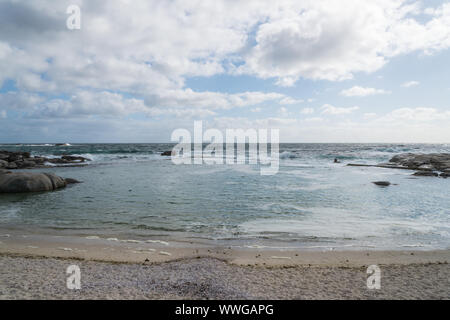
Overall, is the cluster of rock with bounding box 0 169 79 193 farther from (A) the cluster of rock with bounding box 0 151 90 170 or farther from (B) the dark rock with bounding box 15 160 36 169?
(B) the dark rock with bounding box 15 160 36 169

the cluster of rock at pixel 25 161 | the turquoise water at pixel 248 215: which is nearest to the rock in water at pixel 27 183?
the turquoise water at pixel 248 215

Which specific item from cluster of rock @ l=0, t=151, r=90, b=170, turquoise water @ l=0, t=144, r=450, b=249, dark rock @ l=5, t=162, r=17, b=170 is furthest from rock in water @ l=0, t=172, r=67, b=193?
cluster of rock @ l=0, t=151, r=90, b=170

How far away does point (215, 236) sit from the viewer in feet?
28.3

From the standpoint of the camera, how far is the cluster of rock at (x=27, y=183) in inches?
627

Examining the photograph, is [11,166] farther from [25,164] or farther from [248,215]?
[248,215]

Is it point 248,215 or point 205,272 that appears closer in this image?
point 205,272

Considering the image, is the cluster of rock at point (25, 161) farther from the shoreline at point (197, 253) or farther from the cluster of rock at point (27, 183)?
the shoreline at point (197, 253)

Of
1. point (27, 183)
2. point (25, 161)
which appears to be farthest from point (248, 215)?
point (25, 161)

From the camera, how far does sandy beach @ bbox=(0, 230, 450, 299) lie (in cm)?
486

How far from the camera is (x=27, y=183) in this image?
647 inches

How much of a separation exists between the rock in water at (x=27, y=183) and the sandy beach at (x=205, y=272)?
10.2 m

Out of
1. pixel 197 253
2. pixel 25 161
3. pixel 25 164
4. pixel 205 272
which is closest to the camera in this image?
pixel 205 272
